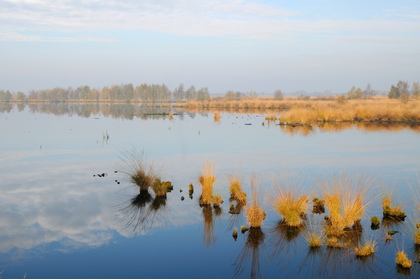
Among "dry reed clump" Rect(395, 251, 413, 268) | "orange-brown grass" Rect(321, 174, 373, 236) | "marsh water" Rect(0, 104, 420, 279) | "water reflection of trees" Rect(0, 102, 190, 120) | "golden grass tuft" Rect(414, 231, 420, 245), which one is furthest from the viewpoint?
"water reflection of trees" Rect(0, 102, 190, 120)

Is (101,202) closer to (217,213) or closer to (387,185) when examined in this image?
(217,213)

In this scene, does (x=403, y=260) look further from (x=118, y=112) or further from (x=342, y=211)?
(x=118, y=112)

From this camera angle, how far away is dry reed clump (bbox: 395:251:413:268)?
5.68 metres

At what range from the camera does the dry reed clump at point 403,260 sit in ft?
18.6

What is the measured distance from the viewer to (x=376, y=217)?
24.1ft

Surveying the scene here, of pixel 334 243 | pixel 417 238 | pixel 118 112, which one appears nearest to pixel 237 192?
pixel 334 243

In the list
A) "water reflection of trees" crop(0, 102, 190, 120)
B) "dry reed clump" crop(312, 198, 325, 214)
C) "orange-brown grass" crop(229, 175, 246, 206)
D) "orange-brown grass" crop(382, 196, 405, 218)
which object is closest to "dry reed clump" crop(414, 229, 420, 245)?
"orange-brown grass" crop(382, 196, 405, 218)

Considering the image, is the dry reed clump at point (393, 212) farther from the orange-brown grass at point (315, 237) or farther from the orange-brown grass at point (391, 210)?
the orange-brown grass at point (315, 237)

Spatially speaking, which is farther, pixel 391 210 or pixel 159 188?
pixel 159 188

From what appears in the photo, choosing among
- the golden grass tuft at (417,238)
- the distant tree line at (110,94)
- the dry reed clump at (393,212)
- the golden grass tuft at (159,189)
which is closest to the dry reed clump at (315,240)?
the golden grass tuft at (417,238)

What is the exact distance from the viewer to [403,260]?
5.71 meters

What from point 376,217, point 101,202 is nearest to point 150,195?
point 101,202

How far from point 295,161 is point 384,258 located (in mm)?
8089

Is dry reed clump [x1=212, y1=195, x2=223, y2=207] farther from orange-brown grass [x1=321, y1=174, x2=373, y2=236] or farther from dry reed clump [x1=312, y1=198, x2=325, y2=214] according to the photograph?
orange-brown grass [x1=321, y1=174, x2=373, y2=236]
